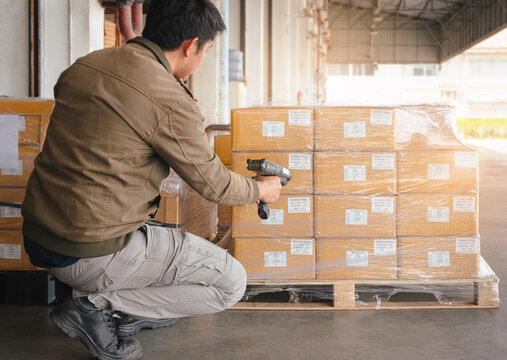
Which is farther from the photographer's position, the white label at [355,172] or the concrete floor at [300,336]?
the white label at [355,172]

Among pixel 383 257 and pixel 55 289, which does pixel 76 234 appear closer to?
pixel 55 289

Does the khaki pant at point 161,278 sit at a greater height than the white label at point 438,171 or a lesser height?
lesser

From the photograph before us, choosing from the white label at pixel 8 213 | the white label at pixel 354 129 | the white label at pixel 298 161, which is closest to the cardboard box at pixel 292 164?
the white label at pixel 298 161

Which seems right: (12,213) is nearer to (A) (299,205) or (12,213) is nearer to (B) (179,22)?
(A) (299,205)

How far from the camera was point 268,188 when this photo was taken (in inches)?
90.7

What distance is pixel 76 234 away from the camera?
1.85 m

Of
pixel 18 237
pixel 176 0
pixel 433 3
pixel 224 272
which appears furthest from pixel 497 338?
pixel 433 3

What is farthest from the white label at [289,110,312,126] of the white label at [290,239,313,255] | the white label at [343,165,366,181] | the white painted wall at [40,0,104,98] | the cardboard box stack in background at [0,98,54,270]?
the white painted wall at [40,0,104,98]

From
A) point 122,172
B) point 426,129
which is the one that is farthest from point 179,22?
point 426,129

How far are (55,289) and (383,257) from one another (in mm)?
1942

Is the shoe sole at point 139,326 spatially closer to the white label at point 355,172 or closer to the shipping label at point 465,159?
the white label at point 355,172

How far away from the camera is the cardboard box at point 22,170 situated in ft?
10.1

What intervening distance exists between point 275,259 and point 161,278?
3.35 ft

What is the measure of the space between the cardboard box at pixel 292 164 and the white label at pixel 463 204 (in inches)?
33.3
